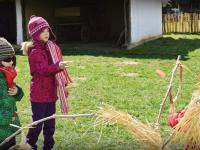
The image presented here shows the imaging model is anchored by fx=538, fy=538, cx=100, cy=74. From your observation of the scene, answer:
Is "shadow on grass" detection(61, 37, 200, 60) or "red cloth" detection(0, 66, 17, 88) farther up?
"red cloth" detection(0, 66, 17, 88)

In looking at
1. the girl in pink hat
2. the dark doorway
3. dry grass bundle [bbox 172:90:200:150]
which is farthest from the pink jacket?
the dark doorway

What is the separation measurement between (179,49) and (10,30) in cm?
553

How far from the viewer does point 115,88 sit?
361 inches

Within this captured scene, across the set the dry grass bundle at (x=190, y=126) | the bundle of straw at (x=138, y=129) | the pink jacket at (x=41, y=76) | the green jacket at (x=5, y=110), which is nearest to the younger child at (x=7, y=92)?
the green jacket at (x=5, y=110)

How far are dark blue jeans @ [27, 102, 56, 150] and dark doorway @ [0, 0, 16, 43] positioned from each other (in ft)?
40.5

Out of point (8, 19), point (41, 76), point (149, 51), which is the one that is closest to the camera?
point (41, 76)

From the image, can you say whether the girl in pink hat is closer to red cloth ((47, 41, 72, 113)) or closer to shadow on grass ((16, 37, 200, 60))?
red cloth ((47, 41, 72, 113))

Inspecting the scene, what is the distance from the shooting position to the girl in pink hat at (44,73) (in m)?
4.88

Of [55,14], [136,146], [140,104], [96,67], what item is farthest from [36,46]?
[55,14]

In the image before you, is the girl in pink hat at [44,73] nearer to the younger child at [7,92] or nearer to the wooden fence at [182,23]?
the younger child at [7,92]

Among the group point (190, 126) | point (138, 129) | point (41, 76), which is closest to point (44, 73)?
point (41, 76)

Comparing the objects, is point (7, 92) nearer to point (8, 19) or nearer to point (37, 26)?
point (37, 26)

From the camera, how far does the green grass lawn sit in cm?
593

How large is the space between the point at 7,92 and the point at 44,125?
0.75 metres
